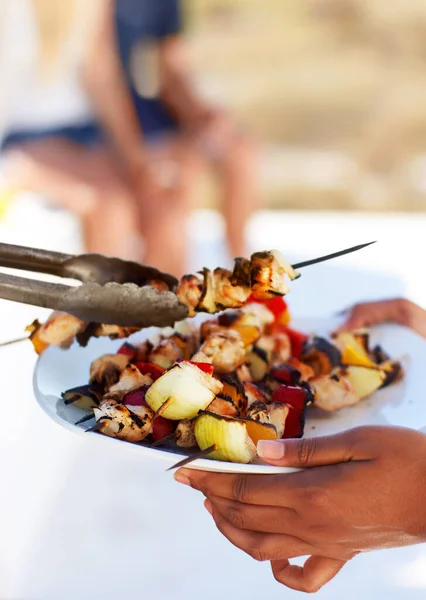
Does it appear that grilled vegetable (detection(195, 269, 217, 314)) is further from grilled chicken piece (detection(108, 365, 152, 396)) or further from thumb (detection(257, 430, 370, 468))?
thumb (detection(257, 430, 370, 468))

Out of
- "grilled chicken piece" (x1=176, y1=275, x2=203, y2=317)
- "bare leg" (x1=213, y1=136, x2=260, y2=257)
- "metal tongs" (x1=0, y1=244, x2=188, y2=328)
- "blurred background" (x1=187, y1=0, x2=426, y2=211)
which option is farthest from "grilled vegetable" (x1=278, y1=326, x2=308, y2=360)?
"blurred background" (x1=187, y1=0, x2=426, y2=211)

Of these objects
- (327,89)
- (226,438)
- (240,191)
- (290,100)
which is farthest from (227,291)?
(327,89)

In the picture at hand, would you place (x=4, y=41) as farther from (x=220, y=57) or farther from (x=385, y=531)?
(x=220, y=57)

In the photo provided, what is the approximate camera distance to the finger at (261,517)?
2.90 feet

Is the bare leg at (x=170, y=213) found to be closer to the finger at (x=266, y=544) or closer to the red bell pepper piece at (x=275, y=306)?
the red bell pepper piece at (x=275, y=306)

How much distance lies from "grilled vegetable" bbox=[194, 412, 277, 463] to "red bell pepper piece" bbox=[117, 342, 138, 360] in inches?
8.3

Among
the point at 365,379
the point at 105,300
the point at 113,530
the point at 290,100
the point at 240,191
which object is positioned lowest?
the point at 290,100

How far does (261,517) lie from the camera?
891 mm

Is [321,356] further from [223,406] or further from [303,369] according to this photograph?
[223,406]

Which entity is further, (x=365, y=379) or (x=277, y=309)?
(x=277, y=309)

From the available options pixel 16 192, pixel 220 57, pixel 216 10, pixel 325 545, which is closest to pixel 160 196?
pixel 16 192

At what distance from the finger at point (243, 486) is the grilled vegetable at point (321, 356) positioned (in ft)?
0.82

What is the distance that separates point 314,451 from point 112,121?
1958mm

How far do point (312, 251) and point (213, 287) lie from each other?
5.81 ft
